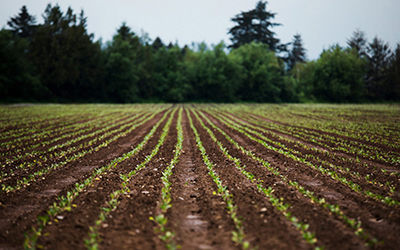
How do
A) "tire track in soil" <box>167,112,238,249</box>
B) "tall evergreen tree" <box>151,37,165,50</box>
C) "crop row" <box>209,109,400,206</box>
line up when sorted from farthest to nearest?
"tall evergreen tree" <box>151,37,165,50</box>
"crop row" <box>209,109,400,206</box>
"tire track in soil" <box>167,112,238,249</box>

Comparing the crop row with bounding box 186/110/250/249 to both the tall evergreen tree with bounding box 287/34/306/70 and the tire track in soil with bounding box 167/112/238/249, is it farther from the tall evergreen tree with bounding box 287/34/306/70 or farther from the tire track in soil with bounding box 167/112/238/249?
the tall evergreen tree with bounding box 287/34/306/70

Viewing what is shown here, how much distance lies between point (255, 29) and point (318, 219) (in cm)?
7766

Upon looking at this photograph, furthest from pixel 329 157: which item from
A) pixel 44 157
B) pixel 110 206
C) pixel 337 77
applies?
pixel 337 77

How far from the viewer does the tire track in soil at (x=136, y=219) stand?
158 inches

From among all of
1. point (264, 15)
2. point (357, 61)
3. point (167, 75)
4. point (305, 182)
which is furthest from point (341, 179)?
point (264, 15)

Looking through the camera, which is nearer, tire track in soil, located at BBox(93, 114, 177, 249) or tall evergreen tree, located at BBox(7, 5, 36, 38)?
tire track in soil, located at BBox(93, 114, 177, 249)

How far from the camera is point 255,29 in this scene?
243ft

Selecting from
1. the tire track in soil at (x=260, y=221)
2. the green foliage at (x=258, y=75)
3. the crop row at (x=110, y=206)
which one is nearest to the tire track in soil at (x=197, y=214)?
the tire track in soil at (x=260, y=221)

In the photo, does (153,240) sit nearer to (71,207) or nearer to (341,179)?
(71,207)

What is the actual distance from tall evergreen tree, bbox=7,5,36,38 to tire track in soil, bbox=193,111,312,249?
74.6 metres

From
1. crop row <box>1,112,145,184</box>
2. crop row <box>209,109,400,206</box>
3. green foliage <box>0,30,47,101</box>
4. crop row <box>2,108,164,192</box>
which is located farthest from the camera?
green foliage <box>0,30,47,101</box>

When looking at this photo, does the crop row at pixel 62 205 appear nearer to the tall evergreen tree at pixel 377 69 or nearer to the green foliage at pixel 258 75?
the green foliage at pixel 258 75

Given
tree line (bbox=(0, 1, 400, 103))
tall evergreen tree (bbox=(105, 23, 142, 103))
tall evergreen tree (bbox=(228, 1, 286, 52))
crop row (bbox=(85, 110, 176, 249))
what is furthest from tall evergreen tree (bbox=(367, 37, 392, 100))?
crop row (bbox=(85, 110, 176, 249))

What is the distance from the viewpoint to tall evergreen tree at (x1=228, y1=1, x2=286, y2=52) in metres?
71.9
